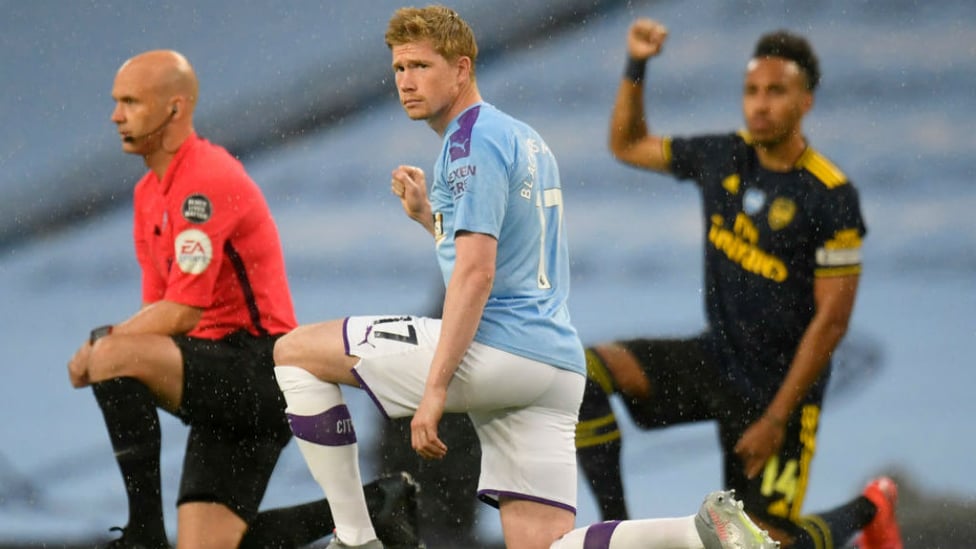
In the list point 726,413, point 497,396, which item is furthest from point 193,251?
point 726,413

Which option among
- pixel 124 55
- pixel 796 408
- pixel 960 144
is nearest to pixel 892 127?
pixel 960 144

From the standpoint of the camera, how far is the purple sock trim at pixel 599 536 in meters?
3.63

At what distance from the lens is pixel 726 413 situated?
18.0ft

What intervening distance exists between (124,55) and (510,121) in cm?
294

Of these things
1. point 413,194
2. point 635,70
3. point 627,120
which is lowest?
point 413,194

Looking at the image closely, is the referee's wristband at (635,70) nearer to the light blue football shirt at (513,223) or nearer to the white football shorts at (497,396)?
the light blue football shirt at (513,223)

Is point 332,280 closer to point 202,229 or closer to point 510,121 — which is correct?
point 202,229

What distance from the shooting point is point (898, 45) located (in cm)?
562

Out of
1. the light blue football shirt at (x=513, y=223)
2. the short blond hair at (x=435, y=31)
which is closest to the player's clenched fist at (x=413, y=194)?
the light blue football shirt at (x=513, y=223)

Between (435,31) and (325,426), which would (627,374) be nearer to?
(325,426)

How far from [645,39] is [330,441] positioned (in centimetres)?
233

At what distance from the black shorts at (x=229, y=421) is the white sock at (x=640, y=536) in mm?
1604

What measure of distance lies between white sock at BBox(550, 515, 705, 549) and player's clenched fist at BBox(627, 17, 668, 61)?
2.39 meters

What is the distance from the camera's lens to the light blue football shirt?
367 centimetres
